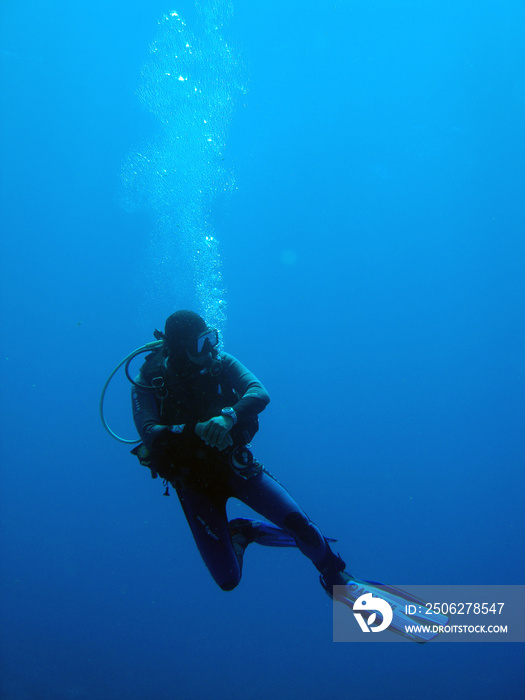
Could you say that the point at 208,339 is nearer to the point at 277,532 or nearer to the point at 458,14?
the point at 277,532

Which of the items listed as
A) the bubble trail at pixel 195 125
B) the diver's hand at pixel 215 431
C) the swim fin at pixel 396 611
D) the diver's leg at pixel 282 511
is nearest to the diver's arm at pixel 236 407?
the diver's hand at pixel 215 431

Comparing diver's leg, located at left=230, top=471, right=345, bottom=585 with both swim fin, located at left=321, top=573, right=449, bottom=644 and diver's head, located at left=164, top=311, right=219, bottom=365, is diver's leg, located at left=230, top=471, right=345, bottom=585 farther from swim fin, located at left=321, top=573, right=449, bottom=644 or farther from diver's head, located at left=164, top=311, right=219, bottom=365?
diver's head, located at left=164, top=311, right=219, bottom=365

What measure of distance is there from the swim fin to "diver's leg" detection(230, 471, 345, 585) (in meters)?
0.19

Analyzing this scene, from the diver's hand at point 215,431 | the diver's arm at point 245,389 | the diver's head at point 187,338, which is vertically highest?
the diver's head at point 187,338

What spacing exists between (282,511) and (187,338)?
183cm

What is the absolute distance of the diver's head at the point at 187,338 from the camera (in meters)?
3.22

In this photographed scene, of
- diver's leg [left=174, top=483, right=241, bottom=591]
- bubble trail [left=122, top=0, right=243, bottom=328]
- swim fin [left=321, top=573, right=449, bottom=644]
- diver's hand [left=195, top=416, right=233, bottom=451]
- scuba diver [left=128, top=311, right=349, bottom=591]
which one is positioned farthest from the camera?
bubble trail [left=122, top=0, right=243, bottom=328]

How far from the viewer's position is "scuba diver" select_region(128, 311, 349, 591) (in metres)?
3.12

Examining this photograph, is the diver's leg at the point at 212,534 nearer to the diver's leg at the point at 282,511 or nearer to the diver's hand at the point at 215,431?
the diver's leg at the point at 282,511

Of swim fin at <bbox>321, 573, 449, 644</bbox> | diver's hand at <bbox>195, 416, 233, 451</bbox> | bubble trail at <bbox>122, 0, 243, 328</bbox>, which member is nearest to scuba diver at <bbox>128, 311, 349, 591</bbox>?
diver's hand at <bbox>195, 416, 233, 451</bbox>

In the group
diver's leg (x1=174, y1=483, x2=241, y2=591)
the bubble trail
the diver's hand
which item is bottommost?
diver's leg (x1=174, y1=483, x2=241, y2=591)

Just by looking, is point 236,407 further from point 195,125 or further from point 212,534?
point 195,125

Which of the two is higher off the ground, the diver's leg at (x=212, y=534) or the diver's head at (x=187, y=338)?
the diver's head at (x=187, y=338)

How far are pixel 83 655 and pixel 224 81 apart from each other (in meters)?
23.9
